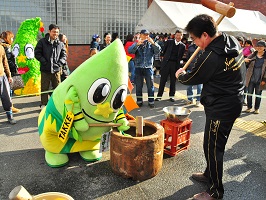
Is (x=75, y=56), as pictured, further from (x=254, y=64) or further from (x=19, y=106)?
(x=254, y=64)

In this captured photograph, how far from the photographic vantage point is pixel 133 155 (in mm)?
3240

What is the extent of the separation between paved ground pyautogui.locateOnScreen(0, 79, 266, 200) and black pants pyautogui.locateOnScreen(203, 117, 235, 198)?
0.31 metres

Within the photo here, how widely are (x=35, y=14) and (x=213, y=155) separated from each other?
32.4ft

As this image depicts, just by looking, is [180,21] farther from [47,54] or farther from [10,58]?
[10,58]

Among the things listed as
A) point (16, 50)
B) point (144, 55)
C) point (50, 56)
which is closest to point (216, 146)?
point (144, 55)

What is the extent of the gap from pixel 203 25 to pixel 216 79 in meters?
0.59

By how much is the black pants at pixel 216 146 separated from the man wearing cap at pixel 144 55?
3.80m

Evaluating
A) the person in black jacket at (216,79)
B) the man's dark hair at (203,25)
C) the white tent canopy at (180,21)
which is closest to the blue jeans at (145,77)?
the white tent canopy at (180,21)

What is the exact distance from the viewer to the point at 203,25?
2609 millimetres

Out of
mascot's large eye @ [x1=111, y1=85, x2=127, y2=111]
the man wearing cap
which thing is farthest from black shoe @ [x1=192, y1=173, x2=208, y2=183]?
the man wearing cap

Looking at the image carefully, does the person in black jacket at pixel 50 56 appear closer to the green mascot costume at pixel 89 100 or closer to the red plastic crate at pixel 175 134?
the green mascot costume at pixel 89 100

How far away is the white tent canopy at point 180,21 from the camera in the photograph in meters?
8.97

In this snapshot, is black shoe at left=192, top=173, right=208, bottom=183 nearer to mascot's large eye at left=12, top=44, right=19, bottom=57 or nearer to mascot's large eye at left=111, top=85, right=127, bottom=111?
mascot's large eye at left=111, top=85, right=127, bottom=111

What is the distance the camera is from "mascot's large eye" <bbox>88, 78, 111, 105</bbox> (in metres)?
3.13
